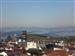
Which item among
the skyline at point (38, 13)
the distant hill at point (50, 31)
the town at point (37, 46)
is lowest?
the town at point (37, 46)

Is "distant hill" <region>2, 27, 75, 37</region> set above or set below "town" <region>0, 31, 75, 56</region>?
above

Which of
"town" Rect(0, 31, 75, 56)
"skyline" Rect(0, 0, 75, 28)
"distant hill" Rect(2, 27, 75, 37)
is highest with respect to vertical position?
"skyline" Rect(0, 0, 75, 28)

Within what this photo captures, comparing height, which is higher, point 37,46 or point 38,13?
point 38,13

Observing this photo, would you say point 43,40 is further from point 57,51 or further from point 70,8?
point 70,8

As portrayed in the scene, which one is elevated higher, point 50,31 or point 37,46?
point 50,31
